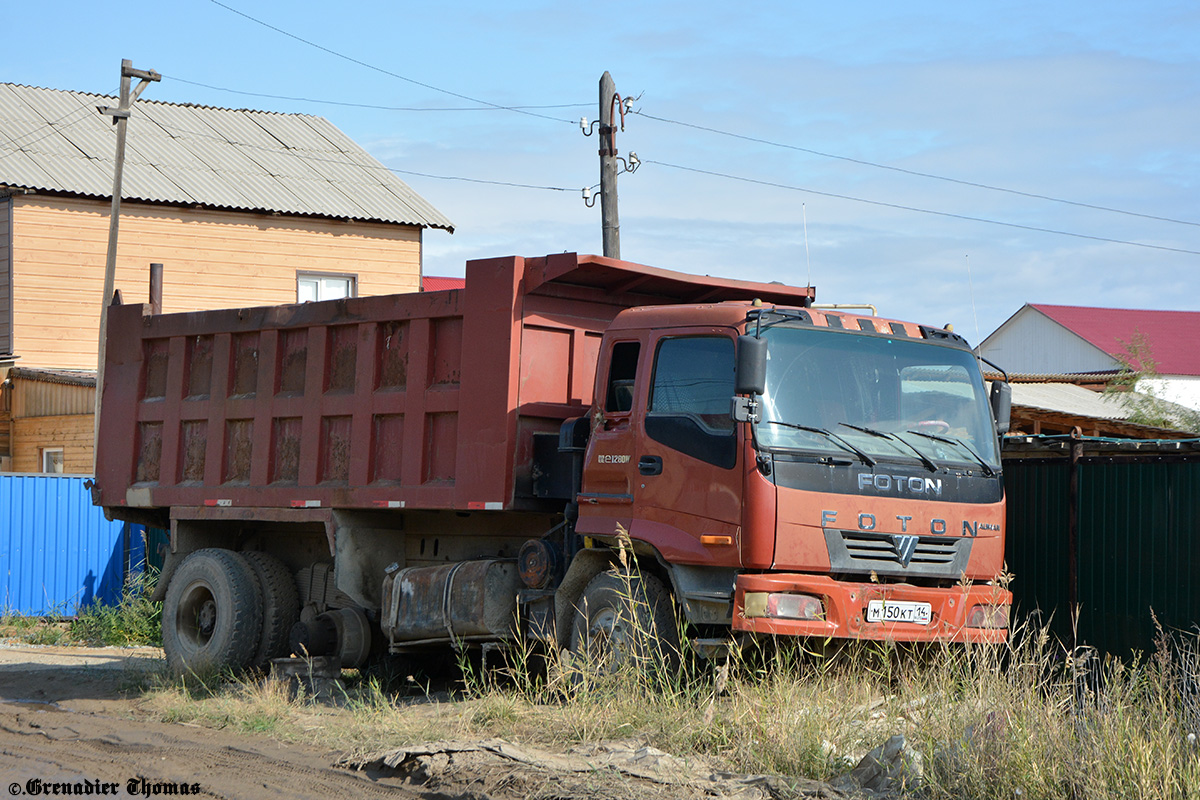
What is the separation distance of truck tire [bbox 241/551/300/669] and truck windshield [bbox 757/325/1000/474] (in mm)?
4953

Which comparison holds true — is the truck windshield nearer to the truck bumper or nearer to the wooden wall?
the truck bumper

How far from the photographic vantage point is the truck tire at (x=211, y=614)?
10211 mm

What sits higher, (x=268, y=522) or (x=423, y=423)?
(x=423, y=423)

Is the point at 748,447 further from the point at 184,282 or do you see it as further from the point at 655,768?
the point at 184,282

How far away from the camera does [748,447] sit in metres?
7.21

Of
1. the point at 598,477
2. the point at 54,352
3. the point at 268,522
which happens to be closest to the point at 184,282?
the point at 54,352

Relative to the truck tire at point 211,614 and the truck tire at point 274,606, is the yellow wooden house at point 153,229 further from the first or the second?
the truck tire at point 274,606

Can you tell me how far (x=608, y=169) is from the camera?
1814cm

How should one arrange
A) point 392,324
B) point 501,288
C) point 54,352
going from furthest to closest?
1. point 54,352
2. point 392,324
3. point 501,288

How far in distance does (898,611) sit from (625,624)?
1621 millimetres

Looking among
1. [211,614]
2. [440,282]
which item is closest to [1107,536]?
[211,614]

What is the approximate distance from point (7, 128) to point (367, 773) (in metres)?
21.2

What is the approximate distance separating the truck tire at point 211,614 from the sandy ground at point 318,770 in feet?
5.97

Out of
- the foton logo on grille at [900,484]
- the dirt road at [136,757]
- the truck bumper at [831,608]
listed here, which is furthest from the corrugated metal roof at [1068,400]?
the dirt road at [136,757]
